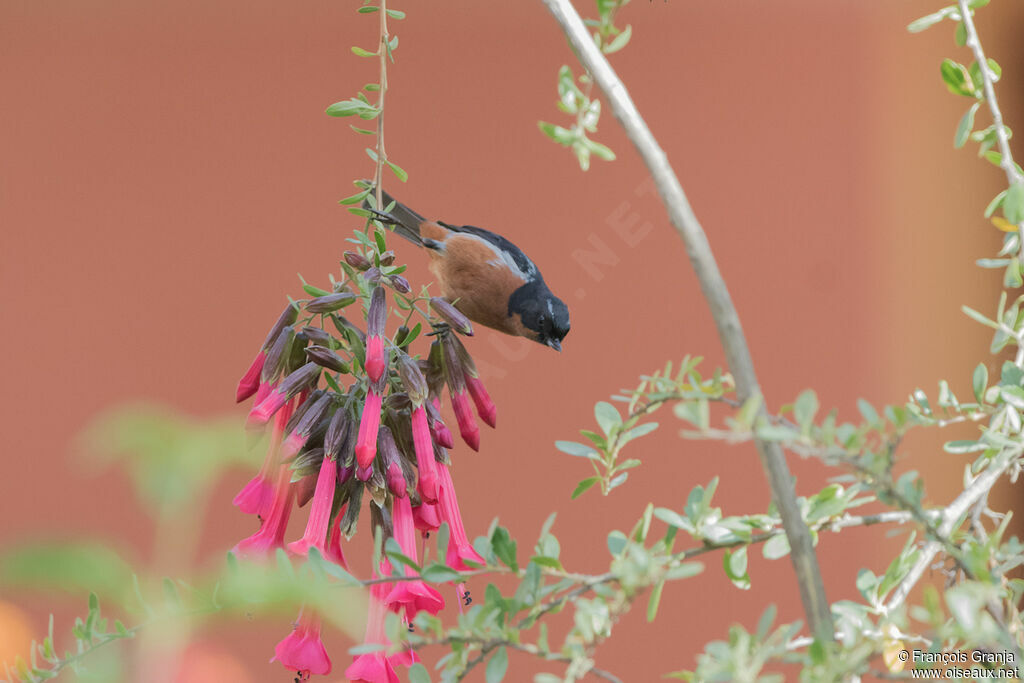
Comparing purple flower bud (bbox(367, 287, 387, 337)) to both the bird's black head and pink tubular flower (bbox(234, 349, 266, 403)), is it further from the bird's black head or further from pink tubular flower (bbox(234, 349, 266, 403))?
the bird's black head

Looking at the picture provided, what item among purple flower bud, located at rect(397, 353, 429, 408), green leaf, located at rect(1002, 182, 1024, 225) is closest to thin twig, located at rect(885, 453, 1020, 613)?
green leaf, located at rect(1002, 182, 1024, 225)

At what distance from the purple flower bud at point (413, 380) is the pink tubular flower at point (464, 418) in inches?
1.6

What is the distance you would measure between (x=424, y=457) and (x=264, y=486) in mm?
135

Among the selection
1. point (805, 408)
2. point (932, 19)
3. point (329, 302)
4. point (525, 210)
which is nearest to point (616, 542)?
point (805, 408)

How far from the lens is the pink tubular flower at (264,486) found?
2.34 feet

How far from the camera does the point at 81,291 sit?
185 cm

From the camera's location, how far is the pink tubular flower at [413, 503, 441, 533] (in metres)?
0.74

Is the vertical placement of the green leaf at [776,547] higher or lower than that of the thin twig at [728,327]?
lower

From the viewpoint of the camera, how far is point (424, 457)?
2.28 ft

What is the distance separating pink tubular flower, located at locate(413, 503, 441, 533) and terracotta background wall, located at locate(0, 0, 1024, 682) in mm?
1057

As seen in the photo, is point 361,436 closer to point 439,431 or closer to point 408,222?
point 439,431

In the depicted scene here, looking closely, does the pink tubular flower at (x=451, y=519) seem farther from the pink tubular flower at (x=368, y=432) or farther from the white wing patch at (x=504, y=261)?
the white wing patch at (x=504, y=261)

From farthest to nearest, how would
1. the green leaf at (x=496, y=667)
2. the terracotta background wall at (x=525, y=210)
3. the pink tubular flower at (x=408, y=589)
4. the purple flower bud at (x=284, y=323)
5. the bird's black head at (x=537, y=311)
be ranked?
the terracotta background wall at (x=525, y=210) < the bird's black head at (x=537, y=311) < the purple flower bud at (x=284, y=323) < the pink tubular flower at (x=408, y=589) < the green leaf at (x=496, y=667)

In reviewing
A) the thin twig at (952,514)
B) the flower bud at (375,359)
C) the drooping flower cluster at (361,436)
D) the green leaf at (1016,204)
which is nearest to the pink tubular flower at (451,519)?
the drooping flower cluster at (361,436)
